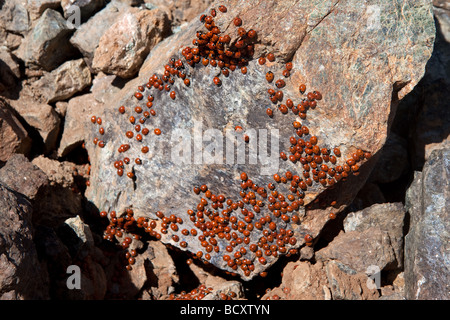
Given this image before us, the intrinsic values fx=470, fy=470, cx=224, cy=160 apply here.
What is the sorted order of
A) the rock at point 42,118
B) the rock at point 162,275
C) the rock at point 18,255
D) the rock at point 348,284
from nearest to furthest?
1. the rock at point 18,255
2. the rock at point 348,284
3. the rock at point 162,275
4. the rock at point 42,118

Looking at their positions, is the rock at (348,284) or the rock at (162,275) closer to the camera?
the rock at (348,284)

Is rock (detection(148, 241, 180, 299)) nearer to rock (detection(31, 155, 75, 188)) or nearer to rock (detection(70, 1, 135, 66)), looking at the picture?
rock (detection(31, 155, 75, 188))

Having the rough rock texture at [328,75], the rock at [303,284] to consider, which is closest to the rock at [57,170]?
the rough rock texture at [328,75]

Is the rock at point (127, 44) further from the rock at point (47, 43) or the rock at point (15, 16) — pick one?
the rock at point (15, 16)

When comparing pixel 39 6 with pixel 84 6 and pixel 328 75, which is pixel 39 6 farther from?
pixel 328 75

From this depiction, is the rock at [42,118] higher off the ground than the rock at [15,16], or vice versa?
the rock at [15,16]

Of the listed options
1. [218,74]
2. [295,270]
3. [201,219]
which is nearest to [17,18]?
[218,74]
